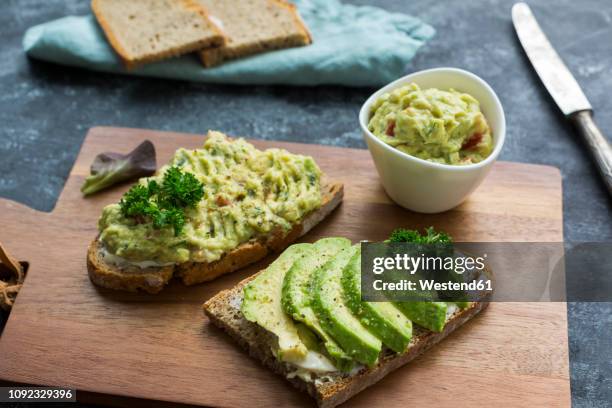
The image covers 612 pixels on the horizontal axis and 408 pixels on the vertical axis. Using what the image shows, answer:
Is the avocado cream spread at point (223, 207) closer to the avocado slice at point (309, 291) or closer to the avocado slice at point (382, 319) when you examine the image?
the avocado slice at point (309, 291)

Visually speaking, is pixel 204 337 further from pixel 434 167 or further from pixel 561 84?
pixel 561 84

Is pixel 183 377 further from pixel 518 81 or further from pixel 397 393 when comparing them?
pixel 518 81

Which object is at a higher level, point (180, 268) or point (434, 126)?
point (434, 126)

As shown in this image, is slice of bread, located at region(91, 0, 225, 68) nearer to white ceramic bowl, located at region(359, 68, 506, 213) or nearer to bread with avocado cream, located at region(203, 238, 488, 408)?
white ceramic bowl, located at region(359, 68, 506, 213)

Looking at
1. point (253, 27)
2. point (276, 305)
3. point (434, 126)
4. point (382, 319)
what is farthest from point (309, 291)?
point (253, 27)

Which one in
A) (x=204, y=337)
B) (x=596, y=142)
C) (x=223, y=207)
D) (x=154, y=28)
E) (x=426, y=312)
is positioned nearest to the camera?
(x=426, y=312)

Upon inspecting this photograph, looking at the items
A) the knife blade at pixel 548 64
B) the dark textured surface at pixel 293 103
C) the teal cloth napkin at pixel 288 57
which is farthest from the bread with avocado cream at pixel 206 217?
the knife blade at pixel 548 64

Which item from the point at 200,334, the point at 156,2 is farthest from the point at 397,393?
the point at 156,2
